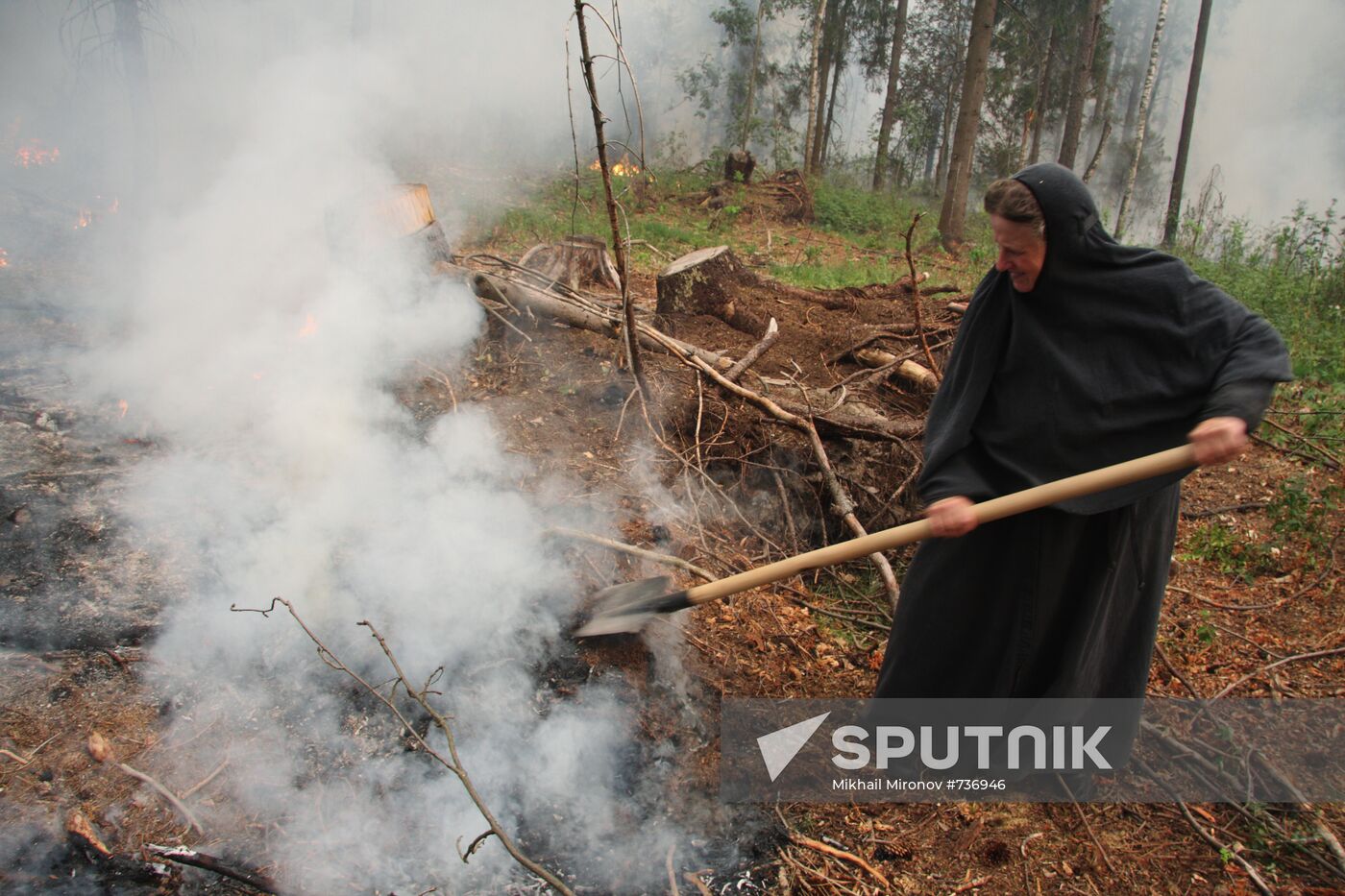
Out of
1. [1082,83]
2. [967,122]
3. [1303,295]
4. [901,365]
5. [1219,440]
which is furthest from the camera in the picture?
[1082,83]

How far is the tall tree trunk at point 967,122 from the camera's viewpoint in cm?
1250

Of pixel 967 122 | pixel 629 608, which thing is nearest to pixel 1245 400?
pixel 629 608

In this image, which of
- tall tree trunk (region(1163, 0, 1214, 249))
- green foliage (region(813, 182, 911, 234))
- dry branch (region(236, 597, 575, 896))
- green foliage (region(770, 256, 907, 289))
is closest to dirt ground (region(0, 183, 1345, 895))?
dry branch (region(236, 597, 575, 896))

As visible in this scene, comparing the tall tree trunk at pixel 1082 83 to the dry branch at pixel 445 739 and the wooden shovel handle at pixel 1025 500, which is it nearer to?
the wooden shovel handle at pixel 1025 500

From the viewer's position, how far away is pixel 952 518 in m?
→ 2.21

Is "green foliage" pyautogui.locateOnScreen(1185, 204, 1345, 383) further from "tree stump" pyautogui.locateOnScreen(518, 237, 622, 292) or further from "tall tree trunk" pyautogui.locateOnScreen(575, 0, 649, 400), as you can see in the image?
"tree stump" pyautogui.locateOnScreen(518, 237, 622, 292)

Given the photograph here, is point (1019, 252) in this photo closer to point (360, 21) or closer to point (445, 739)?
point (445, 739)

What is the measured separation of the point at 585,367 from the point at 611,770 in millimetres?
3178

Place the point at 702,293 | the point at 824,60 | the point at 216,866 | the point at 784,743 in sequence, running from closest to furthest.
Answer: the point at 216,866 → the point at 784,743 → the point at 702,293 → the point at 824,60

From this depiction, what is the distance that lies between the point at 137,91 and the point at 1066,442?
1112 centimetres

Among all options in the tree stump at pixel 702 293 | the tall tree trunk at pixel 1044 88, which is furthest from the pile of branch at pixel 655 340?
the tall tree trunk at pixel 1044 88

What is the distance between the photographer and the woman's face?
6.97 feet

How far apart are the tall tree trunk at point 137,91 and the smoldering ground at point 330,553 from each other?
3257 millimetres

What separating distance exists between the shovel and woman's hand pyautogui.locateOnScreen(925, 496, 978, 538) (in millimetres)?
23
